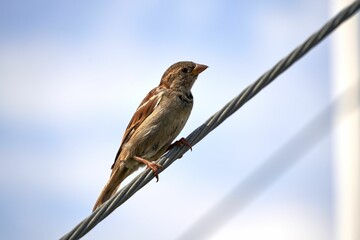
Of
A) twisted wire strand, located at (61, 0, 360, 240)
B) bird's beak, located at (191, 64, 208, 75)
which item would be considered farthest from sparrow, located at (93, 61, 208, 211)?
twisted wire strand, located at (61, 0, 360, 240)

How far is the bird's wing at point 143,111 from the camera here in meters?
9.12

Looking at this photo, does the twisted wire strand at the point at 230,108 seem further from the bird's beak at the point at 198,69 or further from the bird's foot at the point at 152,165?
the bird's beak at the point at 198,69

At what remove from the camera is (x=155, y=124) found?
349 inches

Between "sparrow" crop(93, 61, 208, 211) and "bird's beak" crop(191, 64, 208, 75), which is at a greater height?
"bird's beak" crop(191, 64, 208, 75)

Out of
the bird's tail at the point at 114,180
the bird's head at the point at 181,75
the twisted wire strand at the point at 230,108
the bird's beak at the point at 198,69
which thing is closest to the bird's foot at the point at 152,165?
the bird's tail at the point at 114,180

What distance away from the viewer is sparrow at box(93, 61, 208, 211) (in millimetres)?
8820

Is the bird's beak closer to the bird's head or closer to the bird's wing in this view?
the bird's head

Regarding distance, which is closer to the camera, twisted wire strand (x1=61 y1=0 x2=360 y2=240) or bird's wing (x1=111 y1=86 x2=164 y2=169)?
twisted wire strand (x1=61 y1=0 x2=360 y2=240)

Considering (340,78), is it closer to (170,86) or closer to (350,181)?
(350,181)

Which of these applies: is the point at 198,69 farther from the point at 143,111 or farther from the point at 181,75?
the point at 143,111

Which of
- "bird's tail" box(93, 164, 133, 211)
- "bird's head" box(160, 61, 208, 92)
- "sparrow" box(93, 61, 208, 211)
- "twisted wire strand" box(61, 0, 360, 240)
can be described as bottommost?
"twisted wire strand" box(61, 0, 360, 240)

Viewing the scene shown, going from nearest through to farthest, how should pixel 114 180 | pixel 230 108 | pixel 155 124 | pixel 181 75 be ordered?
1. pixel 230 108
2. pixel 155 124
3. pixel 114 180
4. pixel 181 75

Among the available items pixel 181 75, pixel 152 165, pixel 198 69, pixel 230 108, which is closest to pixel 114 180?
pixel 152 165

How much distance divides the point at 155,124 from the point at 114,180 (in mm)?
893
